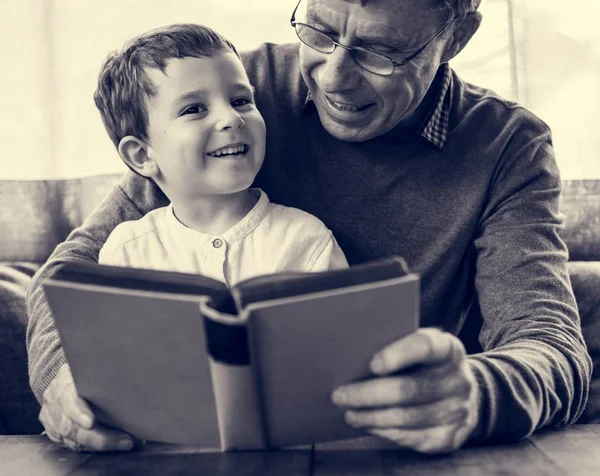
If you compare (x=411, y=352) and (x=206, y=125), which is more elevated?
(x=206, y=125)

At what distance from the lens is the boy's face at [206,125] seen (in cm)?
136

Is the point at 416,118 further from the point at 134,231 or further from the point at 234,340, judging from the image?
the point at 234,340

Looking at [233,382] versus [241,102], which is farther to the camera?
[241,102]

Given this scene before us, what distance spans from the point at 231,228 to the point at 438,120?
0.53 m

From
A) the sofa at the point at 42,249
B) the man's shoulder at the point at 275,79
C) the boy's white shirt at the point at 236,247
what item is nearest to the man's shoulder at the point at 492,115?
the man's shoulder at the point at 275,79

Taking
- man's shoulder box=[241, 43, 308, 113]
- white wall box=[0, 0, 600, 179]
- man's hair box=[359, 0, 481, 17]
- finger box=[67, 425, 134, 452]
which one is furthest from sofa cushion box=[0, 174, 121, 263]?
finger box=[67, 425, 134, 452]

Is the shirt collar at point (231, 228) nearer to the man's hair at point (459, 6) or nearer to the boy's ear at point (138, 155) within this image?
the boy's ear at point (138, 155)

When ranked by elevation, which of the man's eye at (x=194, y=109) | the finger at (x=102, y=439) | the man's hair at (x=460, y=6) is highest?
the man's hair at (x=460, y=6)

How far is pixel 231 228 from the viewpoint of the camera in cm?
140

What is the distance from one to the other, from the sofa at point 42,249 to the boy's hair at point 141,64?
774 mm

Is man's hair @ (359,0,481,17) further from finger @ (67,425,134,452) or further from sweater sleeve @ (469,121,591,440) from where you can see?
finger @ (67,425,134,452)

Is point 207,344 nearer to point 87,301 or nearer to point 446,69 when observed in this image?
point 87,301

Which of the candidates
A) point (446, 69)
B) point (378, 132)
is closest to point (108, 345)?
point (378, 132)

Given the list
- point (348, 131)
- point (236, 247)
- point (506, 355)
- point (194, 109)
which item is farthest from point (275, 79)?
point (506, 355)
